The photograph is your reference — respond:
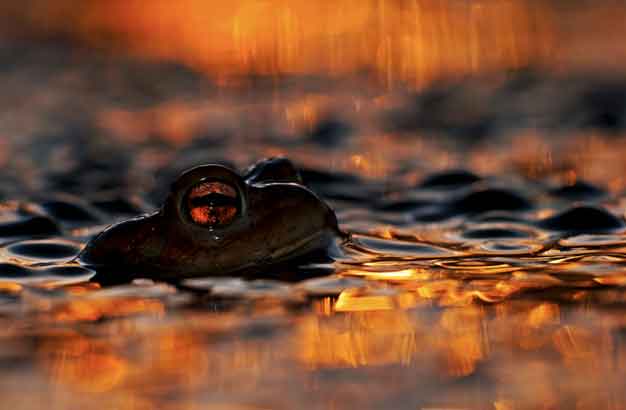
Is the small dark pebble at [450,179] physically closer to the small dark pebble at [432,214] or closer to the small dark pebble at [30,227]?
the small dark pebble at [432,214]

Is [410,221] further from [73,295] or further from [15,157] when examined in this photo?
[15,157]

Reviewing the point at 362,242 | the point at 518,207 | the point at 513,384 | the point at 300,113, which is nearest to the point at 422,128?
the point at 300,113

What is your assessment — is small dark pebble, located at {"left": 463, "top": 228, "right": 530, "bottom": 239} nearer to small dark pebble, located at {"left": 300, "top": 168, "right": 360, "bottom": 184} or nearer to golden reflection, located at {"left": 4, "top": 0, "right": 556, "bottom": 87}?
small dark pebble, located at {"left": 300, "top": 168, "right": 360, "bottom": 184}

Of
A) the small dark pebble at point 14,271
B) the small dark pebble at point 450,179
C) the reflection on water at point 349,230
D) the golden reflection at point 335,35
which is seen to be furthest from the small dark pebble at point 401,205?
the golden reflection at point 335,35

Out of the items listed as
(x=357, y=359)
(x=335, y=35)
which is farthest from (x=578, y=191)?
(x=335, y=35)

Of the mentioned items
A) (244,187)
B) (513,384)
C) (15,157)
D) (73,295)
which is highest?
(15,157)

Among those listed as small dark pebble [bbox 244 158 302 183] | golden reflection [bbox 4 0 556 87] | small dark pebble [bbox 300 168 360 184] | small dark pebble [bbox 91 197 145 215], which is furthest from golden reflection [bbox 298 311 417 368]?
golden reflection [bbox 4 0 556 87]
